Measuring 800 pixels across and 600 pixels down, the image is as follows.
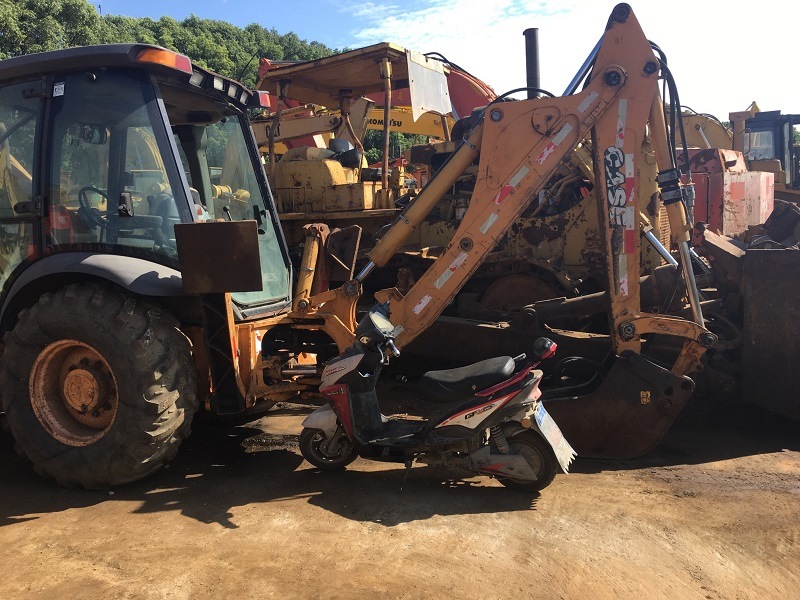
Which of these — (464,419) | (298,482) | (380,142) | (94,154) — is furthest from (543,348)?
(380,142)

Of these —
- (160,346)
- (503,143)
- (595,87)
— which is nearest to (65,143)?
(160,346)

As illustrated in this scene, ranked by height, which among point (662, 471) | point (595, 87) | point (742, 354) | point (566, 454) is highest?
point (595, 87)

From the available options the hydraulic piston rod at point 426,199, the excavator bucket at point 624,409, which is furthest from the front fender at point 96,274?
the excavator bucket at point 624,409

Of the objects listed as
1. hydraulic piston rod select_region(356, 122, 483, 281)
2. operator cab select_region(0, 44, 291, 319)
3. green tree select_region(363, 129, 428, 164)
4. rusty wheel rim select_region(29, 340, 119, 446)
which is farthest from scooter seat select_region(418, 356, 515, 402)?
green tree select_region(363, 129, 428, 164)

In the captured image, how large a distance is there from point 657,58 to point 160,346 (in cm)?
354

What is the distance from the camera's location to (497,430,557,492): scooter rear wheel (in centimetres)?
360

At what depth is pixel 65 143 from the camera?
3.92 meters

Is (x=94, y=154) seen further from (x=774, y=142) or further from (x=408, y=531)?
(x=774, y=142)

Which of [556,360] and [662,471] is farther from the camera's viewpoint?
[556,360]

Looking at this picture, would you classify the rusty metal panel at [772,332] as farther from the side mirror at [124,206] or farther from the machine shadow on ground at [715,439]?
the side mirror at [124,206]

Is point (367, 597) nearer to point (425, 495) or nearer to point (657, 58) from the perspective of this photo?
point (425, 495)

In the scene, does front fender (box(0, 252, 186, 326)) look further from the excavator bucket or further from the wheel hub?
the excavator bucket

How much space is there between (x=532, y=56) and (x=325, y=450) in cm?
318

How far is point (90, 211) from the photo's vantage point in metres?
3.91
